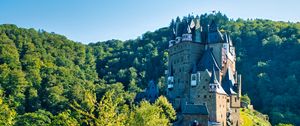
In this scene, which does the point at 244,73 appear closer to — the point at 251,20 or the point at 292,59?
the point at 292,59

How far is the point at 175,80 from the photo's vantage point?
79062 mm

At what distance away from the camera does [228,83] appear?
73.9 metres

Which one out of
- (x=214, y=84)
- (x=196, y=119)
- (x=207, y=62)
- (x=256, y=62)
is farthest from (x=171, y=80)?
(x=256, y=62)

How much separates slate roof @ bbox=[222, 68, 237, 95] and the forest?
14822 millimetres

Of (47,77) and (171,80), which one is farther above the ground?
(47,77)

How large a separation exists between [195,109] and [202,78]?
19.1 ft

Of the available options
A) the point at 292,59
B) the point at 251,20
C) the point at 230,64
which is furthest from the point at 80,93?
the point at 251,20

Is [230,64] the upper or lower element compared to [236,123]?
upper

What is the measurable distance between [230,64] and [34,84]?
50027mm

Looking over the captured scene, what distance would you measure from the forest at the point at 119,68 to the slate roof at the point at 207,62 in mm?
11661

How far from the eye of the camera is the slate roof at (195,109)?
66.5 m

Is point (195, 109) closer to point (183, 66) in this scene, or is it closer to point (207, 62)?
point (207, 62)

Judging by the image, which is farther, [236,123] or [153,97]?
[153,97]

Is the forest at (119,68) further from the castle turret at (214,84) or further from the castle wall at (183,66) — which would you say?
the castle turret at (214,84)
